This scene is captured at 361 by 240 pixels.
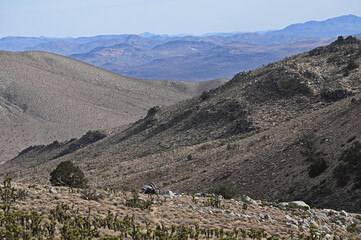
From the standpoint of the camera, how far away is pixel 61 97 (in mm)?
84750

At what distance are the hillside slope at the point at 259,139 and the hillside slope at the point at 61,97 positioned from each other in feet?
86.1

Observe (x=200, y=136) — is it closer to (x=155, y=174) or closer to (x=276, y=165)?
(x=155, y=174)

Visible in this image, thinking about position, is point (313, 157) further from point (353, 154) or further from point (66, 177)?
point (66, 177)

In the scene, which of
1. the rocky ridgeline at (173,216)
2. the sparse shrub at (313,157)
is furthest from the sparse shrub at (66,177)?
the sparse shrub at (313,157)

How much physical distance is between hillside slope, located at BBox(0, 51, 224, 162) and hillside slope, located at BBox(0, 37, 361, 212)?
1034 inches

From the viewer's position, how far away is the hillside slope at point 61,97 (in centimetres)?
7275

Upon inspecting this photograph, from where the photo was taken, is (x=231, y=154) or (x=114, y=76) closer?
(x=231, y=154)

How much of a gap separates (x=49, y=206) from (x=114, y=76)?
102 meters

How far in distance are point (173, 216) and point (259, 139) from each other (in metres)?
14.1

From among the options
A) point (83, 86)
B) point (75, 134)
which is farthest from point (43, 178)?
point (83, 86)

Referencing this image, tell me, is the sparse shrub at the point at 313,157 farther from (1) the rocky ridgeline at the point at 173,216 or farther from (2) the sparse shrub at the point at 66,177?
(2) the sparse shrub at the point at 66,177

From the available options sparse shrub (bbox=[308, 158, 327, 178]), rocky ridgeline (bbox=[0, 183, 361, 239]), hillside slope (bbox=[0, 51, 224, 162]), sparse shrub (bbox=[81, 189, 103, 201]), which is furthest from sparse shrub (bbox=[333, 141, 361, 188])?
hillside slope (bbox=[0, 51, 224, 162])

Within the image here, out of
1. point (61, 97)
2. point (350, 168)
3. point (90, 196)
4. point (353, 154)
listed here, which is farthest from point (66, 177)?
point (61, 97)

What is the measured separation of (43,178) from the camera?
2964 cm
